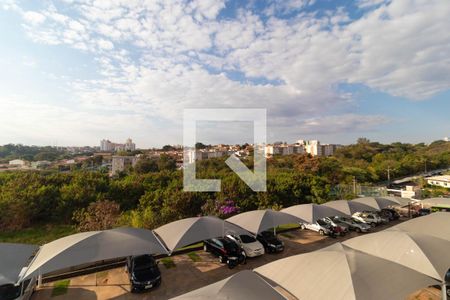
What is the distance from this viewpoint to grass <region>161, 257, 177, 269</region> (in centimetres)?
977

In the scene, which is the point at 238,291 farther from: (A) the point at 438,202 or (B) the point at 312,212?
(A) the point at 438,202

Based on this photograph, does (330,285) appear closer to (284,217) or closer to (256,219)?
(256,219)

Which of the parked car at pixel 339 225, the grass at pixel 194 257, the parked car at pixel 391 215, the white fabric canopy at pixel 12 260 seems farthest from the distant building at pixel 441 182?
the white fabric canopy at pixel 12 260

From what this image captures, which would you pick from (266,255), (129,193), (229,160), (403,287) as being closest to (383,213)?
(266,255)

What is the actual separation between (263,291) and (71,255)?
5888 millimetres

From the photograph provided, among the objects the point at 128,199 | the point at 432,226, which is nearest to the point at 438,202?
the point at 432,226

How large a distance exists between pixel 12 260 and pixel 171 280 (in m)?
4.76

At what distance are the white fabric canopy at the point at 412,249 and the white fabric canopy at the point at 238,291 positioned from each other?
367cm

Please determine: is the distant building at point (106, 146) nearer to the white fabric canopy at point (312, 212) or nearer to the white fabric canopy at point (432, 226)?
the white fabric canopy at point (312, 212)

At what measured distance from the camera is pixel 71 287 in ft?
26.9

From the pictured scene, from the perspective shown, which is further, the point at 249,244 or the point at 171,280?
the point at 249,244

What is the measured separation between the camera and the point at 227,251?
9852mm

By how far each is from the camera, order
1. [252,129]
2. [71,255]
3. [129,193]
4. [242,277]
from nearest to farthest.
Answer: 1. [242,277]
2. [71,255]
3. [252,129]
4. [129,193]

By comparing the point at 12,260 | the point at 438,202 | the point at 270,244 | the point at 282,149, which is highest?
the point at 282,149
